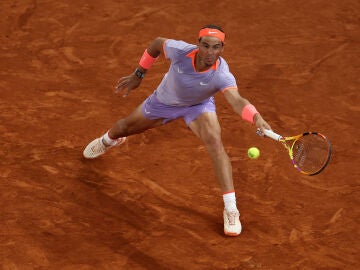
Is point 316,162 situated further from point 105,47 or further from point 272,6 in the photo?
point 272,6

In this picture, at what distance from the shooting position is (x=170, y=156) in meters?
7.31

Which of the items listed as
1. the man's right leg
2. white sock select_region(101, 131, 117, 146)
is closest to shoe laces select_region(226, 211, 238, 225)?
the man's right leg

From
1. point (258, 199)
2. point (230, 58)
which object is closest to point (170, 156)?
point (258, 199)

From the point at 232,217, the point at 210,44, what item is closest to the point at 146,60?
the point at 210,44

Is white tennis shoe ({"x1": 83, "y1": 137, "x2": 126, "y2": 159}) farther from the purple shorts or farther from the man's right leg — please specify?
the purple shorts

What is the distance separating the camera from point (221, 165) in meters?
6.25

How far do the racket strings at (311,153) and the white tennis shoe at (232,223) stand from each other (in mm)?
845

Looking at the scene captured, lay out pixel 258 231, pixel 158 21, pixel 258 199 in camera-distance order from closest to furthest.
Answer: pixel 258 231 → pixel 258 199 → pixel 158 21

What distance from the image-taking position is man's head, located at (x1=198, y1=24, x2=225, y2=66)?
5892 millimetres

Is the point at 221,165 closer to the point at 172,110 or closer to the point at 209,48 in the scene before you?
the point at 172,110

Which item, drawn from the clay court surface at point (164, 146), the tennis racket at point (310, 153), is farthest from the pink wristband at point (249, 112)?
the clay court surface at point (164, 146)

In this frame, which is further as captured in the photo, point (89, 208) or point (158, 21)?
point (158, 21)

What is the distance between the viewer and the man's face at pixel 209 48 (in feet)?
19.3

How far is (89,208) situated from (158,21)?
13.8 feet
